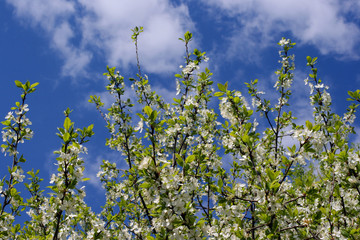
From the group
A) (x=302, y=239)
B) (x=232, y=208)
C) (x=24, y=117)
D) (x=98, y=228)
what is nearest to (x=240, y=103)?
(x=232, y=208)

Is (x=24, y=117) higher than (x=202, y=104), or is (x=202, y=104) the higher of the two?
(x=202, y=104)

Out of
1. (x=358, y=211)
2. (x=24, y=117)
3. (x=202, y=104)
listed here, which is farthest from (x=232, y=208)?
(x=24, y=117)

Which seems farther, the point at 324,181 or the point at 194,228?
the point at 324,181

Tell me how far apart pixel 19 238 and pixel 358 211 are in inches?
205

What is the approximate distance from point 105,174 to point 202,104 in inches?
115

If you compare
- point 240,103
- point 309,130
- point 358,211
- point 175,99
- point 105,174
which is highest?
point 175,99

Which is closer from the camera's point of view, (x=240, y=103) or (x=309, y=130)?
(x=309, y=130)

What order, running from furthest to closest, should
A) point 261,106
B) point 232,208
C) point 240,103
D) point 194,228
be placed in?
point 261,106
point 240,103
point 232,208
point 194,228

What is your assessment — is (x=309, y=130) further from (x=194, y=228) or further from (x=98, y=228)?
(x=98, y=228)

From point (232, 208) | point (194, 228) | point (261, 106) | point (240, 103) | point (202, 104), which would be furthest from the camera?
point (261, 106)

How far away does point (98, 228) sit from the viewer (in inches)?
177

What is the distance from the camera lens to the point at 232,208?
3707 mm

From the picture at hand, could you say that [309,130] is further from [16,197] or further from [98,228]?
[16,197]

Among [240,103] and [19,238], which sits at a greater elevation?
[240,103]
